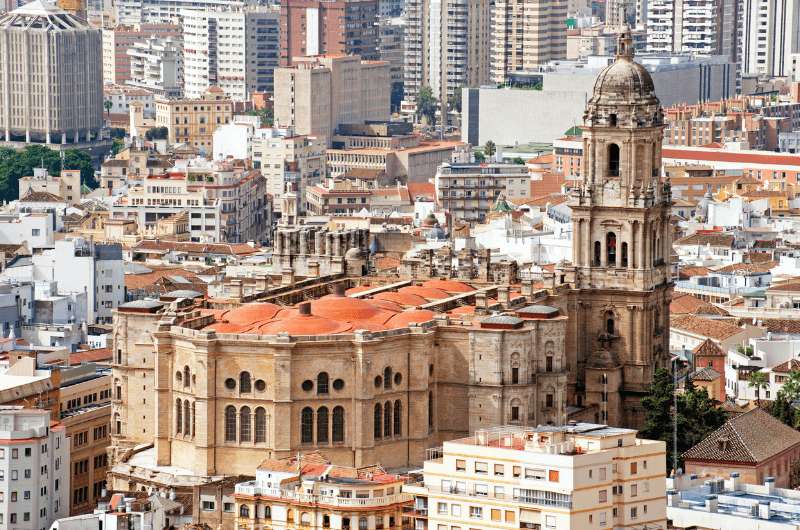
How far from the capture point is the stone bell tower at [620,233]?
556 feet

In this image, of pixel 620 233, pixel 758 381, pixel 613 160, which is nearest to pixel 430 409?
pixel 620 233

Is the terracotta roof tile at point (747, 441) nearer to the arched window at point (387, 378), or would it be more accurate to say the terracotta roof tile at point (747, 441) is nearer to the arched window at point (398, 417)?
the arched window at point (398, 417)

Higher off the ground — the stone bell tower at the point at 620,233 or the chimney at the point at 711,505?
the stone bell tower at the point at 620,233

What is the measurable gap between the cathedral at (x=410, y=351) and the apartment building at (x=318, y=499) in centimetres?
912

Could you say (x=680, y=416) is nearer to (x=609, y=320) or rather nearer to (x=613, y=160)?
(x=609, y=320)

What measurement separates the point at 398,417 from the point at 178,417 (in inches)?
382

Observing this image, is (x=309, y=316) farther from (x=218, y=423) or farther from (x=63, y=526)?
(x=63, y=526)

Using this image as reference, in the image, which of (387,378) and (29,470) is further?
(29,470)

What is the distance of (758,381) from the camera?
592 ft

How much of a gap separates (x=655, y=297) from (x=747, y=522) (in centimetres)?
4015

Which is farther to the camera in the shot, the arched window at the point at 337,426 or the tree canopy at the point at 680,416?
the tree canopy at the point at 680,416

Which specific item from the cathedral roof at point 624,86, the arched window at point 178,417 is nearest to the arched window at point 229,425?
the arched window at point 178,417

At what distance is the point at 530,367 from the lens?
5925 inches

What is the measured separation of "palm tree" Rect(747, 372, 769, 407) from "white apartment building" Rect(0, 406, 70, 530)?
4437 centimetres
